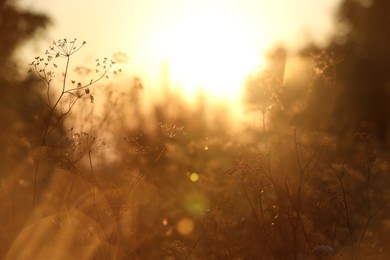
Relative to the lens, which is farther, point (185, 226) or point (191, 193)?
point (191, 193)

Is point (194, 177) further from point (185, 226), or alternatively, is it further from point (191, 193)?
point (185, 226)

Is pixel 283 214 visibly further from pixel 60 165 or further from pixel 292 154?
pixel 60 165

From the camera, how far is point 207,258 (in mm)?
7613

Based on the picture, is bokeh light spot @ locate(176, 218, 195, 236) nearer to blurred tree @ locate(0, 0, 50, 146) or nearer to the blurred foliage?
the blurred foliage

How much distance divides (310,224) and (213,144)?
456cm

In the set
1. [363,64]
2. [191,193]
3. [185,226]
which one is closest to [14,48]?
[191,193]

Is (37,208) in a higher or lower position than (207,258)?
higher

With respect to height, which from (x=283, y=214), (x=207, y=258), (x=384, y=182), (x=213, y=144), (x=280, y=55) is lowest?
(x=207, y=258)

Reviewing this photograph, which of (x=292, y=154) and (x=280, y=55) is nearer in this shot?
(x=292, y=154)

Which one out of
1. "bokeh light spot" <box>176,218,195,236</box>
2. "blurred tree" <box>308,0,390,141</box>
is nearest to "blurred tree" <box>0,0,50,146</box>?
"bokeh light spot" <box>176,218,195,236</box>

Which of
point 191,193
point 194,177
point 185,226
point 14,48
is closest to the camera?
point 185,226

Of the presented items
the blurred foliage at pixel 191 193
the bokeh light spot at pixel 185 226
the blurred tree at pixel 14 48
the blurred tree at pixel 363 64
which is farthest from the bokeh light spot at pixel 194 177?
the blurred tree at pixel 363 64

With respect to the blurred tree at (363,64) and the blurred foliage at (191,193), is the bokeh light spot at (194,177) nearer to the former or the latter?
the blurred foliage at (191,193)

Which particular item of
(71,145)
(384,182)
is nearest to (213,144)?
(384,182)
